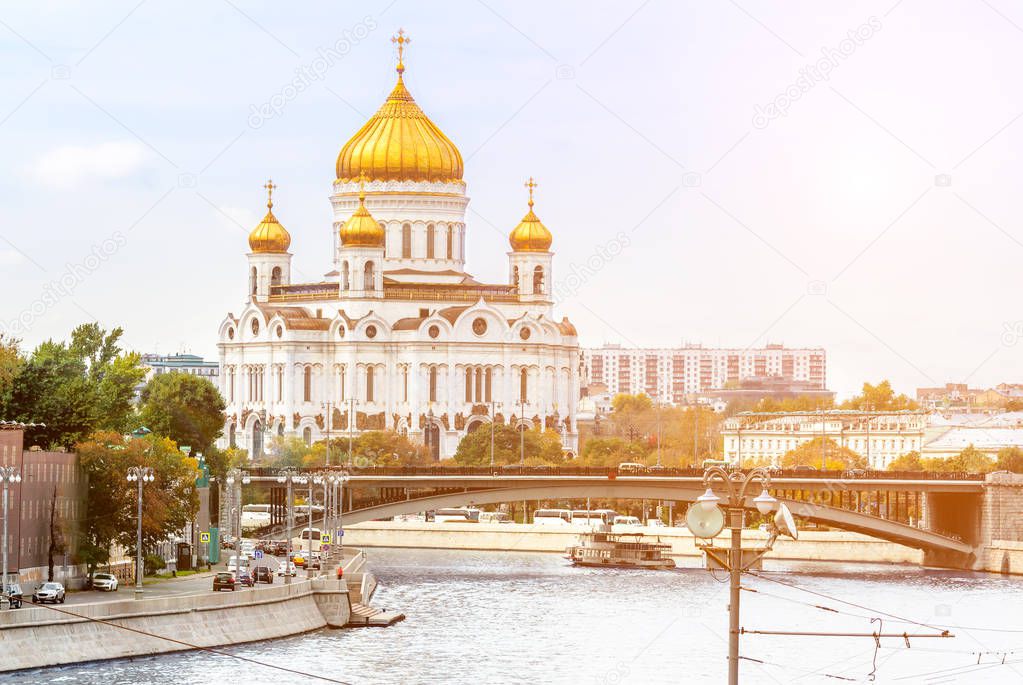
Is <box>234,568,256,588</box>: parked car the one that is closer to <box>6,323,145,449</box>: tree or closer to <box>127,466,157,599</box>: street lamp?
<box>127,466,157,599</box>: street lamp

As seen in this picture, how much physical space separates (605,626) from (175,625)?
1312 cm

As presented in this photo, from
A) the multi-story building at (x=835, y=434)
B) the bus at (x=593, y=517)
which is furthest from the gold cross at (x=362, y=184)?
the bus at (x=593, y=517)

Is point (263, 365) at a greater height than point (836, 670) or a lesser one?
greater

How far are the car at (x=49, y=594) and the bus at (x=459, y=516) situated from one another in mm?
Result: 49067

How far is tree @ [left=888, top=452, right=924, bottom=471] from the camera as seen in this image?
110m

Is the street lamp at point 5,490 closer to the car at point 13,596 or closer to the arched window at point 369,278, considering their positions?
the car at point 13,596

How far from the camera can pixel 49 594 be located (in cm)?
5009

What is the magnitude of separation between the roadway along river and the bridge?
3.11 meters

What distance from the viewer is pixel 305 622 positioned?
2232 inches

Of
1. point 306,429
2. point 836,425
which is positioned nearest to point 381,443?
point 306,429

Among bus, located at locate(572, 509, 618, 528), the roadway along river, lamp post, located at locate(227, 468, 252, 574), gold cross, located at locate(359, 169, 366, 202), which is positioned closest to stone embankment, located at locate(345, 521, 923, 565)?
bus, located at locate(572, 509, 618, 528)

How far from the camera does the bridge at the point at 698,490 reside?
82.5 meters

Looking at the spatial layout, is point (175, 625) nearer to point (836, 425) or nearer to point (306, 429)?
point (306, 429)

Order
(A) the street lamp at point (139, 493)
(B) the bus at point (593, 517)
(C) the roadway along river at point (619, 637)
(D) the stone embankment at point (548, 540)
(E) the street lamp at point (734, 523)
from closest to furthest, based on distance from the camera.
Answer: (E) the street lamp at point (734, 523) → (C) the roadway along river at point (619, 637) → (A) the street lamp at point (139, 493) → (D) the stone embankment at point (548, 540) → (B) the bus at point (593, 517)
